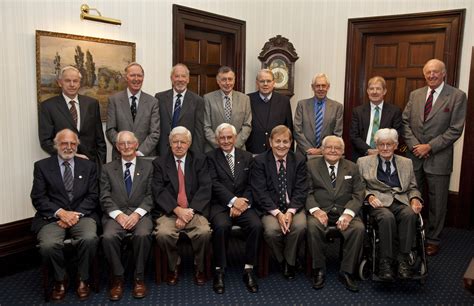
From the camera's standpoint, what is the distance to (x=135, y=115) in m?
3.95

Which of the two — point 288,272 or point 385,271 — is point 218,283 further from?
point 385,271

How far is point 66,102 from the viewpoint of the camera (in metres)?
3.71

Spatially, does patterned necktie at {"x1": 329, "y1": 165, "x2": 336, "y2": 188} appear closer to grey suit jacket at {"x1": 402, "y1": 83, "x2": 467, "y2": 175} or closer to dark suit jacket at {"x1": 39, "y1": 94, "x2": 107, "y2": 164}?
grey suit jacket at {"x1": 402, "y1": 83, "x2": 467, "y2": 175}

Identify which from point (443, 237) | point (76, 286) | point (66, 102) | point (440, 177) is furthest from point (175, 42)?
point (443, 237)

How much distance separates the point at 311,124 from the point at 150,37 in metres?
1.94

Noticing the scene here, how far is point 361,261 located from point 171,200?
63.2 inches

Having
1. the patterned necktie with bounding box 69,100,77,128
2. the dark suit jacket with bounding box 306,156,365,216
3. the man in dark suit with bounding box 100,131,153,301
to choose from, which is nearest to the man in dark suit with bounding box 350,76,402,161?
the dark suit jacket with bounding box 306,156,365,216

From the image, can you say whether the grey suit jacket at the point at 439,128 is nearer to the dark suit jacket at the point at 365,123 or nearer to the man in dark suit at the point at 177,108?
the dark suit jacket at the point at 365,123

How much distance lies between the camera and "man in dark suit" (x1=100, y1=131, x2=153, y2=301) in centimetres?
327

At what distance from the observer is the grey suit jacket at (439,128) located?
413cm

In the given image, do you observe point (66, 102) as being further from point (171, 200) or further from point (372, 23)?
point (372, 23)

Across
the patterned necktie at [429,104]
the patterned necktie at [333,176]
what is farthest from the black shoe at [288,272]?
the patterned necktie at [429,104]

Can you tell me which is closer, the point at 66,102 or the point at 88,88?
the point at 66,102

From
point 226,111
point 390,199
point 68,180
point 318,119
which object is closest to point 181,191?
point 68,180
